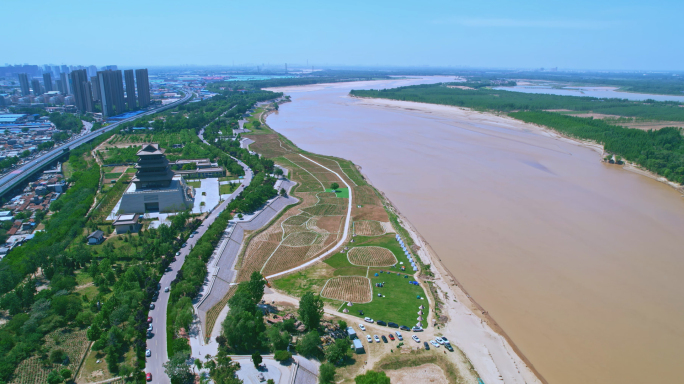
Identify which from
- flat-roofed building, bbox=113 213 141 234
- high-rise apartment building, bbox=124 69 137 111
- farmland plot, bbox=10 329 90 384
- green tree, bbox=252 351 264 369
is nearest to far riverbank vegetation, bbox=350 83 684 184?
green tree, bbox=252 351 264 369

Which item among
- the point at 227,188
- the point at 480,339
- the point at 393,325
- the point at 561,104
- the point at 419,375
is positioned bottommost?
the point at 419,375

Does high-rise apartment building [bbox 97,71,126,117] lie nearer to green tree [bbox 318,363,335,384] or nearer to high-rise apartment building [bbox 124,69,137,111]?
high-rise apartment building [bbox 124,69,137,111]

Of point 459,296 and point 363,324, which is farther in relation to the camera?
point 459,296

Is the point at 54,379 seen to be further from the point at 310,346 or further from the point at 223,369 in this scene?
the point at 310,346

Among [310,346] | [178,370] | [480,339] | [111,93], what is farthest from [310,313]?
[111,93]

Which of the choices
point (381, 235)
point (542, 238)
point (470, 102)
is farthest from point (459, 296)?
point (470, 102)

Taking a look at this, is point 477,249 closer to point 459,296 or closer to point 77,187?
point 459,296
